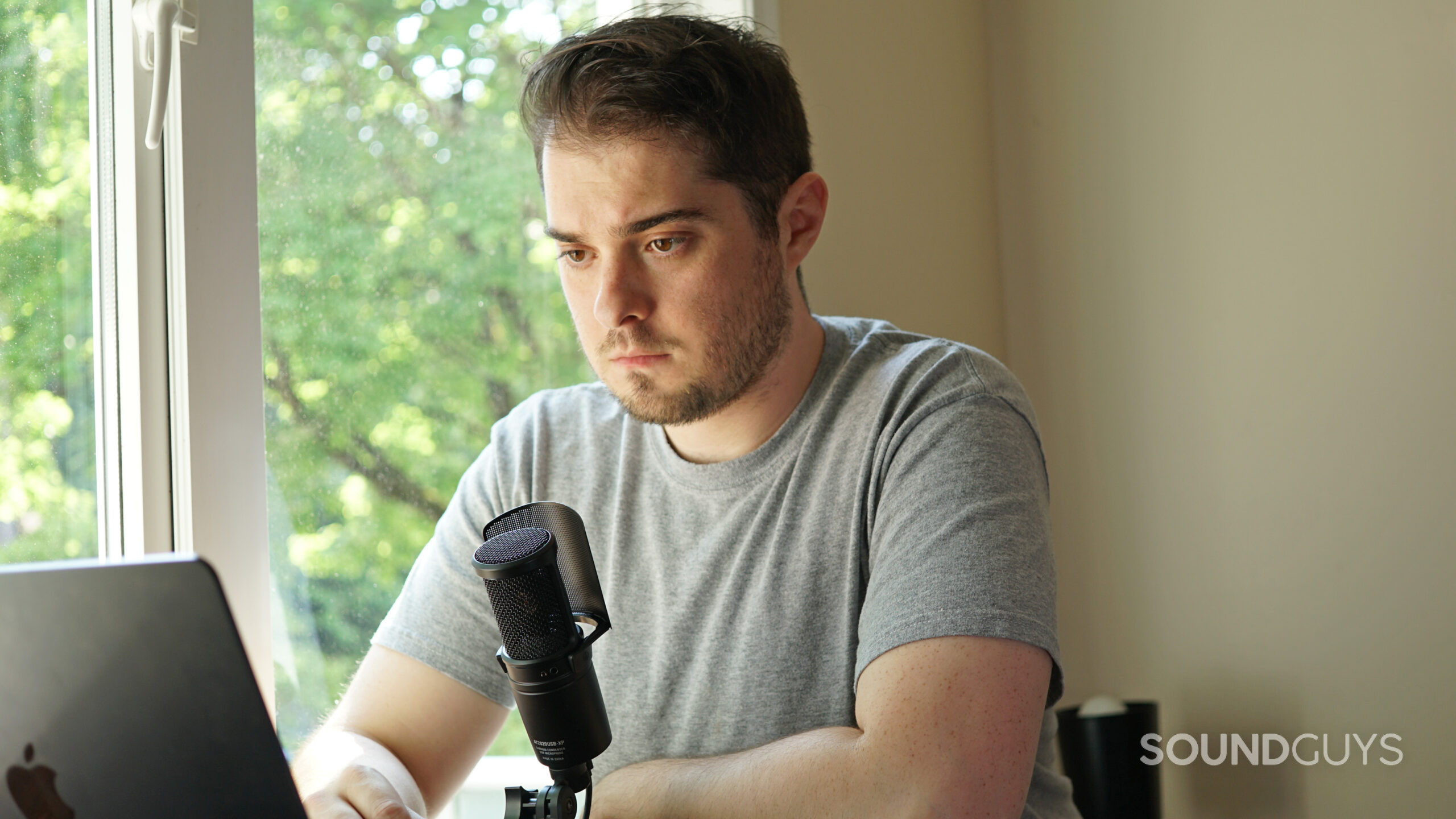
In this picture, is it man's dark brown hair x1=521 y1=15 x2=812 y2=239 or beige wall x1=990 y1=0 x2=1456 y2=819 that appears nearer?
man's dark brown hair x1=521 y1=15 x2=812 y2=239

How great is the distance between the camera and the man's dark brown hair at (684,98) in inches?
49.9

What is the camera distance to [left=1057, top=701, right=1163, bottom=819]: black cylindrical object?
177 cm

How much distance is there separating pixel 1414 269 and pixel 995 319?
748 millimetres

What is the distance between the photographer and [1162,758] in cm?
189

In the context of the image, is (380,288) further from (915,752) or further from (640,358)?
(915,752)

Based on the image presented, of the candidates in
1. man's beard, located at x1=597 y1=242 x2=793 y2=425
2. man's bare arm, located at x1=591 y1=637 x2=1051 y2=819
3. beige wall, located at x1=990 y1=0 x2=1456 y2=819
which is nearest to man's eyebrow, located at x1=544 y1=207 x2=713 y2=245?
man's beard, located at x1=597 y1=242 x2=793 y2=425

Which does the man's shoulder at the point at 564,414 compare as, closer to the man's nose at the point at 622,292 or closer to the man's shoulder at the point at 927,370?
the man's nose at the point at 622,292

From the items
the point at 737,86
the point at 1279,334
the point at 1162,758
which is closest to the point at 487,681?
the point at 737,86

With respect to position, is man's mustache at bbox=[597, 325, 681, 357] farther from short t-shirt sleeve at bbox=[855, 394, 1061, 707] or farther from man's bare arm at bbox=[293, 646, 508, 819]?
man's bare arm at bbox=[293, 646, 508, 819]

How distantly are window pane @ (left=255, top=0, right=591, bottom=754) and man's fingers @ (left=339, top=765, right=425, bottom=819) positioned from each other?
1.38ft

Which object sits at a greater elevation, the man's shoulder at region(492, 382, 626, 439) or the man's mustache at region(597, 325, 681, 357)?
the man's mustache at region(597, 325, 681, 357)

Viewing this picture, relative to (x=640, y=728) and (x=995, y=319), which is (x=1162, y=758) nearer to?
(x=995, y=319)

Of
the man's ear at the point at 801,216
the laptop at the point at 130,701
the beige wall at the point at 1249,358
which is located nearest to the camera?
the laptop at the point at 130,701

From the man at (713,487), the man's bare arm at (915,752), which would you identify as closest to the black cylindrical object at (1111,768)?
the man at (713,487)
